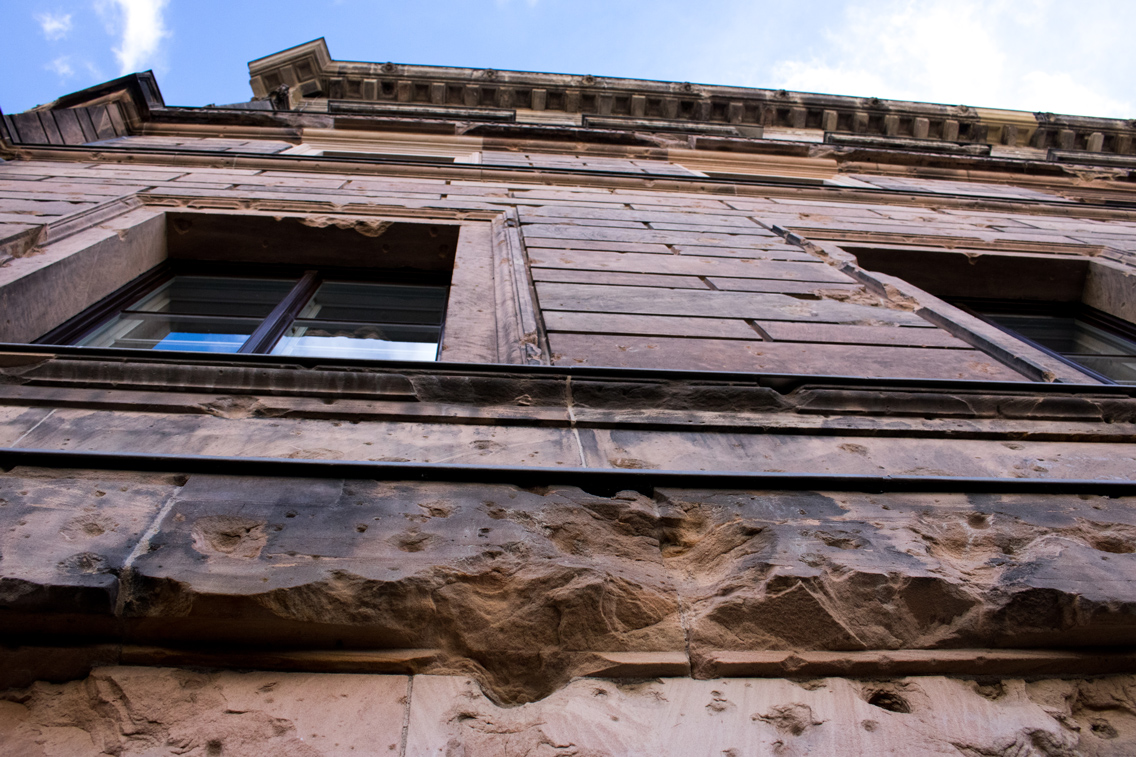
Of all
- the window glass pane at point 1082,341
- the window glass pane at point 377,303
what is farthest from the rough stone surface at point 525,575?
the window glass pane at point 1082,341

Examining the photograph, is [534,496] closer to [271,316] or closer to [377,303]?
[271,316]

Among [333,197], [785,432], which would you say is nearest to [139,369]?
[785,432]

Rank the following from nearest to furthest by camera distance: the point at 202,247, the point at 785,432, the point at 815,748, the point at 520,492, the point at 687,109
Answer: the point at 815,748
the point at 520,492
the point at 785,432
the point at 202,247
the point at 687,109

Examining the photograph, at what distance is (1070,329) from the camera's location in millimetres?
5281

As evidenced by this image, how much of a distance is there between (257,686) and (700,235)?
4309 mm

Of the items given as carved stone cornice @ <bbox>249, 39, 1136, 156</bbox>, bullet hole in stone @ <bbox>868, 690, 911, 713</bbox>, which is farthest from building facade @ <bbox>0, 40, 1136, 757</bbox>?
carved stone cornice @ <bbox>249, 39, 1136, 156</bbox>

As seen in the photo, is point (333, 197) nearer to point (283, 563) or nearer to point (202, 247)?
point (202, 247)

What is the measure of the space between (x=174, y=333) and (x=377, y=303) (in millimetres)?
1231

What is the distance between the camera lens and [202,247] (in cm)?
505

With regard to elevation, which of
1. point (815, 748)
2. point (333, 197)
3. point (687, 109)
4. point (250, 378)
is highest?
point (687, 109)

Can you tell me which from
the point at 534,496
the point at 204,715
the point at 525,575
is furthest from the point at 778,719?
the point at 204,715

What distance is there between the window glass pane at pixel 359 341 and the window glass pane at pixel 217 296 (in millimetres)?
515

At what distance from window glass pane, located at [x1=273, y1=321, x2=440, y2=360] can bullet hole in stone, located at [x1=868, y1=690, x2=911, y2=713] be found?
2.72 meters

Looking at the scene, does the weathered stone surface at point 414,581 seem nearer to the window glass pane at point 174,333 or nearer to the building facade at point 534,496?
the building facade at point 534,496
